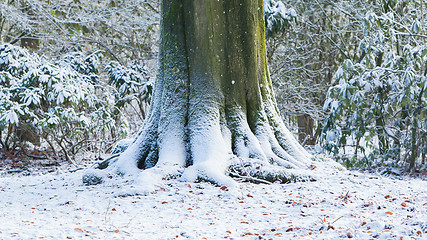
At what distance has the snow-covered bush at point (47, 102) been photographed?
24.5 ft

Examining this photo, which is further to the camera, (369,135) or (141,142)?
(369,135)

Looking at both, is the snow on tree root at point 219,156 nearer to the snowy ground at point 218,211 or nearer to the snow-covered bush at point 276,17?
the snowy ground at point 218,211

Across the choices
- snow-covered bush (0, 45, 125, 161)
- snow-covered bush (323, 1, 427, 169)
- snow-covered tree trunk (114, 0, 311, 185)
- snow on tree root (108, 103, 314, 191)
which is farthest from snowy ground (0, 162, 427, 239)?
snow-covered bush (0, 45, 125, 161)

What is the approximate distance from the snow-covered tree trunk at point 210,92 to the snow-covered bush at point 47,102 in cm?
363

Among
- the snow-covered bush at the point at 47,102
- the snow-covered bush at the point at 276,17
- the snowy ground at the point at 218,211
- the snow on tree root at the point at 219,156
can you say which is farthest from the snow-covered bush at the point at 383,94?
the snow-covered bush at the point at 47,102

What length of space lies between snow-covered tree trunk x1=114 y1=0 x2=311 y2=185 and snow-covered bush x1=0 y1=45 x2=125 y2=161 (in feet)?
11.9

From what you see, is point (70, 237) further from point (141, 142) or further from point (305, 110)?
point (305, 110)

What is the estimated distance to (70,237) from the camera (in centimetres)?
239

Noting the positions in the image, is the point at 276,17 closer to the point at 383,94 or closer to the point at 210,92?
the point at 383,94

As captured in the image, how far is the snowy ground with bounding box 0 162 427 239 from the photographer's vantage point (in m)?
2.56

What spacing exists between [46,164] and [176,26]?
494cm

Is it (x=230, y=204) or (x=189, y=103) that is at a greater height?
(x=189, y=103)

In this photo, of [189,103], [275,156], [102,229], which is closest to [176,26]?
[189,103]

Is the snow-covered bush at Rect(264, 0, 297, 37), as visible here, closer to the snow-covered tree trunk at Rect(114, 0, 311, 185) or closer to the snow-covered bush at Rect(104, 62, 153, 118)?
the snow-covered bush at Rect(104, 62, 153, 118)
